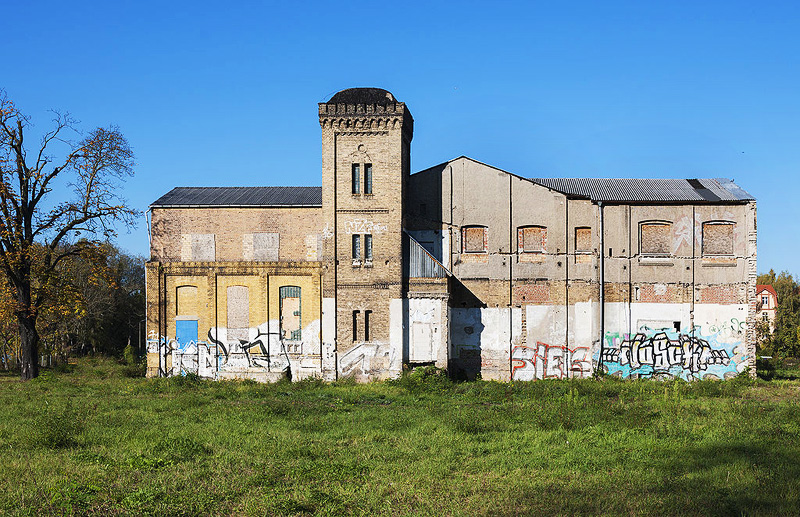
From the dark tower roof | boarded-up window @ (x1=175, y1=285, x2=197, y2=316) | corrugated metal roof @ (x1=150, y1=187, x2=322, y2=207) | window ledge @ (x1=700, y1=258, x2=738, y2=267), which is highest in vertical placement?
the dark tower roof

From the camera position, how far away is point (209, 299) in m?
25.3

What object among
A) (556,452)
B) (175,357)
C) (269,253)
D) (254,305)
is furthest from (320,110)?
(556,452)

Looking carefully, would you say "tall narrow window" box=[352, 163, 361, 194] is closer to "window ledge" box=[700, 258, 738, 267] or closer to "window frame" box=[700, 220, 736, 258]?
"window frame" box=[700, 220, 736, 258]

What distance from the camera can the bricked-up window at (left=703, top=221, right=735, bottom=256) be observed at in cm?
2491

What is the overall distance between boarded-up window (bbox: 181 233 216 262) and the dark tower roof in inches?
287

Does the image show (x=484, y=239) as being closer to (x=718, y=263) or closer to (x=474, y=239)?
(x=474, y=239)

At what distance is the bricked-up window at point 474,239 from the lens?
25.5 m

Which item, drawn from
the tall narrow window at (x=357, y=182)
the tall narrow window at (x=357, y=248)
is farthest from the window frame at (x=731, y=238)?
the tall narrow window at (x=357, y=182)

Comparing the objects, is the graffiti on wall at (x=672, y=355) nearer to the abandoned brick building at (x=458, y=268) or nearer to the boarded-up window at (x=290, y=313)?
the abandoned brick building at (x=458, y=268)

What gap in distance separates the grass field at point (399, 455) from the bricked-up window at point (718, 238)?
6882mm

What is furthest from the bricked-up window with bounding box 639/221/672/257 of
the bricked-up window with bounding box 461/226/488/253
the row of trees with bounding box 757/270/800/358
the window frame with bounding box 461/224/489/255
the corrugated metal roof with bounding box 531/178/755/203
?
the row of trees with bounding box 757/270/800/358

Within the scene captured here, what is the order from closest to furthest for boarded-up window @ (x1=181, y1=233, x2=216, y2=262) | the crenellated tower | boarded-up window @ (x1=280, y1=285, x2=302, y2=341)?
the crenellated tower
boarded-up window @ (x1=280, y1=285, x2=302, y2=341)
boarded-up window @ (x1=181, y1=233, x2=216, y2=262)

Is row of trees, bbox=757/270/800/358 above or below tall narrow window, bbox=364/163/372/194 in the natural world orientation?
below

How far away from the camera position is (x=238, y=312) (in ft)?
82.7
